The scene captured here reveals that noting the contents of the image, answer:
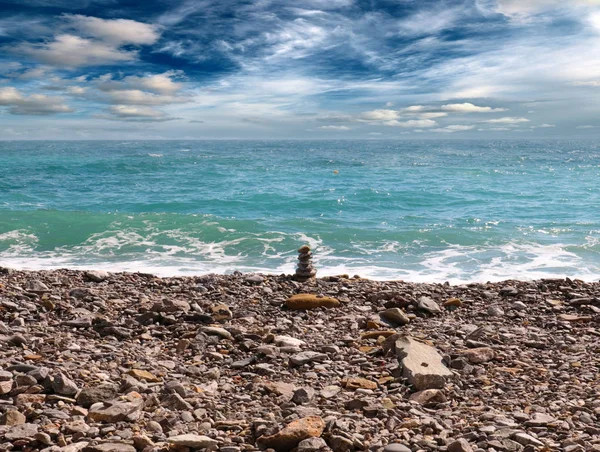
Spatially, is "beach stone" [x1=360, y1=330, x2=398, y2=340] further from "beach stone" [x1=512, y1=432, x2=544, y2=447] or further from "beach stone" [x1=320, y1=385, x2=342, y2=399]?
"beach stone" [x1=512, y1=432, x2=544, y2=447]

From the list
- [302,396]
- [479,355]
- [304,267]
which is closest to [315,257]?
[304,267]

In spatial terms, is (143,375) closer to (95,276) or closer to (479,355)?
(479,355)

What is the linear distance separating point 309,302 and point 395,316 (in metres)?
1.52

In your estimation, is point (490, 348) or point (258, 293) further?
point (258, 293)

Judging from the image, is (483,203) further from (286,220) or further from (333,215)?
(286,220)

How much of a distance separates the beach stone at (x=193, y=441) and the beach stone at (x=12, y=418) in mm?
1248

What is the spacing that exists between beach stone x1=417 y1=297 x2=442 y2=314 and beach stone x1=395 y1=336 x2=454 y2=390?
6.47ft

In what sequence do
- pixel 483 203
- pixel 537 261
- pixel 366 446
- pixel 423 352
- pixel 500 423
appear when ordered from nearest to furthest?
pixel 366 446 → pixel 500 423 → pixel 423 352 → pixel 537 261 → pixel 483 203

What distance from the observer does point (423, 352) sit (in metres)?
6.06

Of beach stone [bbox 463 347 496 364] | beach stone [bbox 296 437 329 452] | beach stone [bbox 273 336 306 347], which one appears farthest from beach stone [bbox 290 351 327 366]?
beach stone [bbox 296 437 329 452]

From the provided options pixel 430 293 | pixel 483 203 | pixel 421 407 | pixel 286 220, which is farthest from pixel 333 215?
pixel 421 407

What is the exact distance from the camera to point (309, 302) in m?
8.56

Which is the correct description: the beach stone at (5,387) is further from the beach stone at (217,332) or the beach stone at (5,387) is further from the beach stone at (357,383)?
the beach stone at (357,383)

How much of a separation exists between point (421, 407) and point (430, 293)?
466 cm
